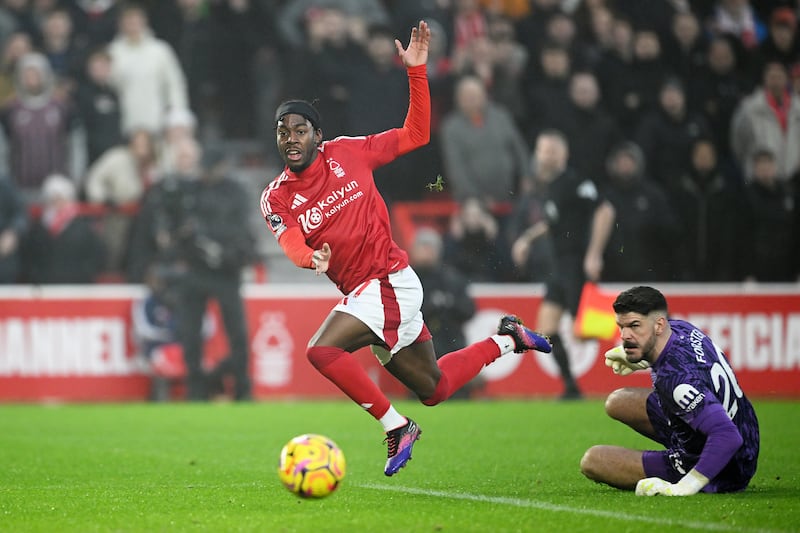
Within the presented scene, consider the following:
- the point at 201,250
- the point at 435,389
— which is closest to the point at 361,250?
the point at 435,389

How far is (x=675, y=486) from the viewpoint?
265 inches

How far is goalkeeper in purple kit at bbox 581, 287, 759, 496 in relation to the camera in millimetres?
6543

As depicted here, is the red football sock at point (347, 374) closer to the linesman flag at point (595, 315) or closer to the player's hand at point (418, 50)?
the player's hand at point (418, 50)

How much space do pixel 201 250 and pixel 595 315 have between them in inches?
185

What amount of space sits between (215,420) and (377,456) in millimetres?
3620

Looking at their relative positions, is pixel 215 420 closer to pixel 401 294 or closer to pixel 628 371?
pixel 401 294

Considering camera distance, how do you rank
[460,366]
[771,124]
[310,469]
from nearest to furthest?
[310,469]
[460,366]
[771,124]

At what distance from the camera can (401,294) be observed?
7.93 meters

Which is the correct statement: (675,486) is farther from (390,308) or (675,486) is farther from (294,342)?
(294,342)

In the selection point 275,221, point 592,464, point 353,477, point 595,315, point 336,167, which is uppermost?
point 336,167

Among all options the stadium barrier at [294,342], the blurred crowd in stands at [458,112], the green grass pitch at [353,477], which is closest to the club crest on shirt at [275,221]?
the green grass pitch at [353,477]

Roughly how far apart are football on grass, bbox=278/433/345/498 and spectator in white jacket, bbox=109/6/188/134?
1078 centimetres

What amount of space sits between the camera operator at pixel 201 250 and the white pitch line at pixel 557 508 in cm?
755

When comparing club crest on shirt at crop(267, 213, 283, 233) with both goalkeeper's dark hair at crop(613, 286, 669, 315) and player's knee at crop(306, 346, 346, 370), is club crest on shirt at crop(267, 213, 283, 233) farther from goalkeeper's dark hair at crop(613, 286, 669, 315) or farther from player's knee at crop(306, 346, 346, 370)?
goalkeeper's dark hair at crop(613, 286, 669, 315)
